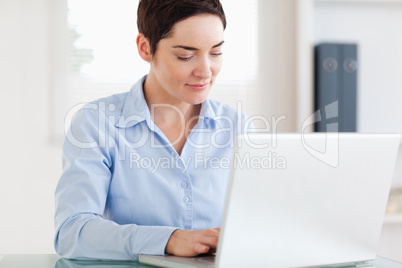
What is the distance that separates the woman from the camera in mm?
1446

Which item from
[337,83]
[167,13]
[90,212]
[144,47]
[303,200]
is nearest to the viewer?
[303,200]

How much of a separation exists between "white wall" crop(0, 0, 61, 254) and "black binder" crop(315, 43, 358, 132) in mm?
1395

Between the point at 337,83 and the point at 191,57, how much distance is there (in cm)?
145

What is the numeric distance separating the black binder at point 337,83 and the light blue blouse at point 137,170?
120cm

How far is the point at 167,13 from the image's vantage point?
1476 millimetres

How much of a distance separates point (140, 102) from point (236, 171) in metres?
0.69

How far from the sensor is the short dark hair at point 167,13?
4.82 feet

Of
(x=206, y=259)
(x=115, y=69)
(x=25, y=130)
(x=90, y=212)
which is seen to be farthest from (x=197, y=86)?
(x=25, y=130)

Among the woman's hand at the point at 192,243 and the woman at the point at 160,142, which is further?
the woman at the point at 160,142

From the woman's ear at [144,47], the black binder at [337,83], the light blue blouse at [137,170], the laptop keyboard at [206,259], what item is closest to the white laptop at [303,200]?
the laptop keyboard at [206,259]

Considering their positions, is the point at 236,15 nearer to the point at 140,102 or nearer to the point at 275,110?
the point at 275,110

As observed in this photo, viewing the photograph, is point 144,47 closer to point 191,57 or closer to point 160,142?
point 191,57

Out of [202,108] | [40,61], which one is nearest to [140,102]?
[202,108]

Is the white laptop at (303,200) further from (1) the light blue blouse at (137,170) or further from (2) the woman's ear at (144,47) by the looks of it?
Result: (2) the woman's ear at (144,47)
